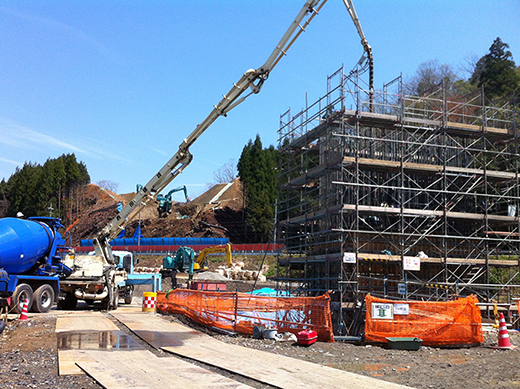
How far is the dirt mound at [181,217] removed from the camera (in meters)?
79.4

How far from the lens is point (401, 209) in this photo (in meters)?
Result: 24.1

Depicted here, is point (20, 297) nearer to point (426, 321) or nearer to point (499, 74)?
point (426, 321)

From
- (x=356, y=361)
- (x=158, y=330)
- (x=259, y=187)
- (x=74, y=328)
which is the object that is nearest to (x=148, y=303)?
(x=74, y=328)

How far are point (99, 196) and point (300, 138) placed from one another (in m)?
82.5

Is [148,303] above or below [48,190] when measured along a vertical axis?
below

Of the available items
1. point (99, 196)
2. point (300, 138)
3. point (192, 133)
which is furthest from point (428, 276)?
point (99, 196)

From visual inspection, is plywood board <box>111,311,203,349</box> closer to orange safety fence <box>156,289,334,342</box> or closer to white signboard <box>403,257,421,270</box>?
orange safety fence <box>156,289,334,342</box>

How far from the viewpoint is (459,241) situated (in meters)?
26.8

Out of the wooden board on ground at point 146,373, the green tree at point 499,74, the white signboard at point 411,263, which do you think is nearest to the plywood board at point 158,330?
the wooden board on ground at point 146,373

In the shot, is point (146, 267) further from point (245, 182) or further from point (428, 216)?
point (428, 216)

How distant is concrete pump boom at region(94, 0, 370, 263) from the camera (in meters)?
20.4

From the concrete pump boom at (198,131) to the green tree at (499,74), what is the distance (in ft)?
105

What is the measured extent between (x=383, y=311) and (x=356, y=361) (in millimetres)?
3653

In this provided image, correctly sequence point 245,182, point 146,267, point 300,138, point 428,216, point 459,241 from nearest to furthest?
point 428,216 < point 459,241 < point 300,138 < point 146,267 < point 245,182
